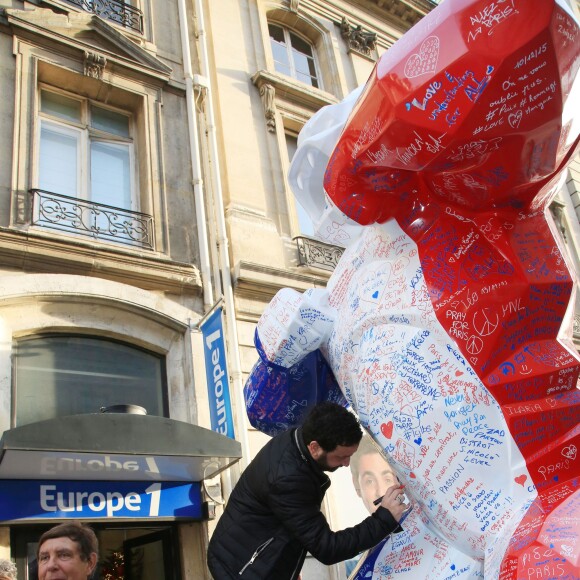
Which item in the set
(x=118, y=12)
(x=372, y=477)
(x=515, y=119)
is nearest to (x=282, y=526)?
(x=515, y=119)

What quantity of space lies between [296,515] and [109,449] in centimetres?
300

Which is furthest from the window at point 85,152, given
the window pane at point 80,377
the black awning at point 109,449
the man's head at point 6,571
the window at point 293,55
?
the man's head at point 6,571

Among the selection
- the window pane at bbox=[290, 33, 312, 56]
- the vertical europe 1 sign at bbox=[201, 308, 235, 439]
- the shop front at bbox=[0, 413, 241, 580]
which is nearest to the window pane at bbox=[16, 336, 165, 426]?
the vertical europe 1 sign at bbox=[201, 308, 235, 439]

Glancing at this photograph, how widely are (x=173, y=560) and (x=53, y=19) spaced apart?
245 inches

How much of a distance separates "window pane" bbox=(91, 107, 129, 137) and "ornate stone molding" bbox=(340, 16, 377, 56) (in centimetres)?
490

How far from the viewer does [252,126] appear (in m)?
8.73

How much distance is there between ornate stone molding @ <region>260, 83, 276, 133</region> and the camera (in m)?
8.91

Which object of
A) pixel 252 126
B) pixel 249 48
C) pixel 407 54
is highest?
pixel 249 48

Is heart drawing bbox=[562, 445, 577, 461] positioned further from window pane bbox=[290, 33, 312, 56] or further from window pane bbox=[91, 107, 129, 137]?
window pane bbox=[290, 33, 312, 56]

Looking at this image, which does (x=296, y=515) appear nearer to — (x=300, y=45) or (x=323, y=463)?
(x=323, y=463)

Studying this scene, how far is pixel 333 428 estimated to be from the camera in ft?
5.80

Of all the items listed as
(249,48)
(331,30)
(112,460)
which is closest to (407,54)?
(112,460)

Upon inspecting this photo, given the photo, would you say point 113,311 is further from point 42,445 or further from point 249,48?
point 249,48

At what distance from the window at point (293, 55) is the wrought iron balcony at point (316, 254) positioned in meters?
3.60
